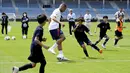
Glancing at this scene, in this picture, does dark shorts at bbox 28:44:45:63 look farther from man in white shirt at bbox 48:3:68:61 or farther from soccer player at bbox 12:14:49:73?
man in white shirt at bbox 48:3:68:61

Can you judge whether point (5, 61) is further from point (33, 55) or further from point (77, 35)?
point (33, 55)

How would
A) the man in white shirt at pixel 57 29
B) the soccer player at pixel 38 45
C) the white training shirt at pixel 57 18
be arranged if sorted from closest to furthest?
the soccer player at pixel 38 45 → the man in white shirt at pixel 57 29 → the white training shirt at pixel 57 18

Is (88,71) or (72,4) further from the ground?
(88,71)

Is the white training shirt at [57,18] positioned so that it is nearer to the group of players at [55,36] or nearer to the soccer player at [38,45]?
the group of players at [55,36]

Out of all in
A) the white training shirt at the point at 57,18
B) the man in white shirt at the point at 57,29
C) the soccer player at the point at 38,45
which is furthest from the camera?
the white training shirt at the point at 57,18

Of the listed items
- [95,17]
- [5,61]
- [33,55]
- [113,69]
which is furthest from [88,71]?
[95,17]

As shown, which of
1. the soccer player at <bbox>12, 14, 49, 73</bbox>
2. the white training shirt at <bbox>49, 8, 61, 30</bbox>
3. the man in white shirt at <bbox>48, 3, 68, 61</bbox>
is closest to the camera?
the soccer player at <bbox>12, 14, 49, 73</bbox>

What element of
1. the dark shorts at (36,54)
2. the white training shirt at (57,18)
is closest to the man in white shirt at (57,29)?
the white training shirt at (57,18)

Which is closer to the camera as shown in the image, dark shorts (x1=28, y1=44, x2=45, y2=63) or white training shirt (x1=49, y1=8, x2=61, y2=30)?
dark shorts (x1=28, y1=44, x2=45, y2=63)

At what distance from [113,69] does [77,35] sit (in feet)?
13.6

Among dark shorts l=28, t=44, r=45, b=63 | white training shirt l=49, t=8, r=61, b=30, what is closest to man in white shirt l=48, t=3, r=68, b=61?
white training shirt l=49, t=8, r=61, b=30

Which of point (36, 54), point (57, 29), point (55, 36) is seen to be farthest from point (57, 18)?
point (36, 54)

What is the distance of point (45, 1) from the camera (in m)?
82.6

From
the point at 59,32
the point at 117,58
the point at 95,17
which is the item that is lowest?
the point at 95,17
